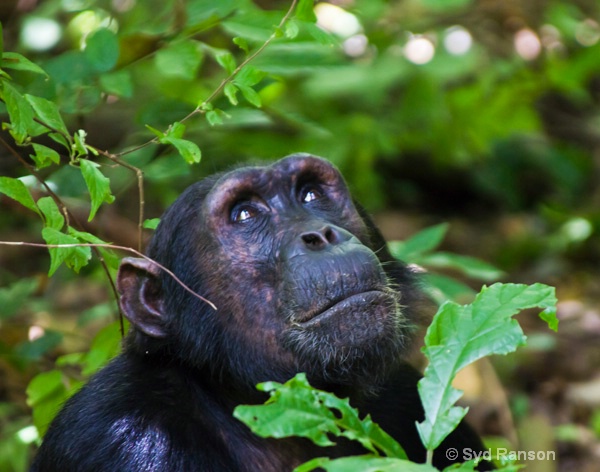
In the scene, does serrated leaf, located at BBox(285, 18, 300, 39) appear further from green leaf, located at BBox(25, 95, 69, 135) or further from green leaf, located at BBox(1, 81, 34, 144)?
green leaf, located at BBox(1, 81, 34, 144)

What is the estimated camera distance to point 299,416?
2.92 meters

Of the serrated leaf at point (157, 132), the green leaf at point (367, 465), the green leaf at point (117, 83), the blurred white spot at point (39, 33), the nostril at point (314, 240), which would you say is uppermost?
the serrated leaf at point (157, 132)

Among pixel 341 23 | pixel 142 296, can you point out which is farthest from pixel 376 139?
pixel 142 296

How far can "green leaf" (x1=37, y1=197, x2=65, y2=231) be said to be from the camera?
3846 mm

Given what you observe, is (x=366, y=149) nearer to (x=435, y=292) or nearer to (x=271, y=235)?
(x=435, y=292)

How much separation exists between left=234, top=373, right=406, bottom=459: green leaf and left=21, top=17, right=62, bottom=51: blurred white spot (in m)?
5.62

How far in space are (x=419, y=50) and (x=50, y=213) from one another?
8.30 m

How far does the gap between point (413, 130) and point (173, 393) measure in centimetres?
704

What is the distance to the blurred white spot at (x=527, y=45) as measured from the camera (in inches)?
465

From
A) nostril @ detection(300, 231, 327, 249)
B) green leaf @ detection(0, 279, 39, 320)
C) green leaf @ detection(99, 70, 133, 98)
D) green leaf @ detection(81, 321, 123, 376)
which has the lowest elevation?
green leaf @ detection(81, 321, 123, 376)

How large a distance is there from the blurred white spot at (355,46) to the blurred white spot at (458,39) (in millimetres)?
989

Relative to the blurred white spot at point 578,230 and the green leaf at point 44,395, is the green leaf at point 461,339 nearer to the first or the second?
the green leaf at point 44,395

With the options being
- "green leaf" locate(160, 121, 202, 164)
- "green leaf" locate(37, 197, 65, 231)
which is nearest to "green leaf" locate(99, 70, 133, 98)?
"green leaf" locate(160, 121, 202, 164)

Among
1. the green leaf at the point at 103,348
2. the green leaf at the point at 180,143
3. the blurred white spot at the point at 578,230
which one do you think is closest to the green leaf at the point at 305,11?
the green leaf at the point at 180,143
